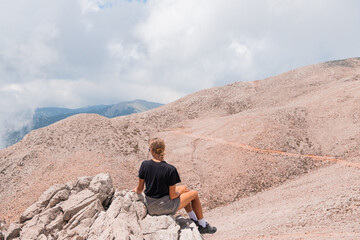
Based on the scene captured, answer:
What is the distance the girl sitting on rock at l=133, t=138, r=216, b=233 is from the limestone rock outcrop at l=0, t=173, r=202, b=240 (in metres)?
0.58

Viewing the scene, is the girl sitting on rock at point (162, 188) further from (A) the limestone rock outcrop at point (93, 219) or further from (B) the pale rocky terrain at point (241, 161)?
(B) the pale rocky terrain at point (241, 161)

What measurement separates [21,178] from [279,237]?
31.0 metres

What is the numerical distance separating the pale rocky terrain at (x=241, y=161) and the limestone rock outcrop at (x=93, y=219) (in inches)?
124

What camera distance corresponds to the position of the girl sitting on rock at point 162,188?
862 centimetres

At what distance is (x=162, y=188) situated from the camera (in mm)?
8906

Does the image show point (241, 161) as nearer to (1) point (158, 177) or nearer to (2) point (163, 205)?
(2) point (163, 205)

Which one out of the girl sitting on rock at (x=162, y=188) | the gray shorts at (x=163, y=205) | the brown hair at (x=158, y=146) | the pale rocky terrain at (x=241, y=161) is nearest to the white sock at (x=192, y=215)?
the girl sitting on rock at (x=162, y=188)

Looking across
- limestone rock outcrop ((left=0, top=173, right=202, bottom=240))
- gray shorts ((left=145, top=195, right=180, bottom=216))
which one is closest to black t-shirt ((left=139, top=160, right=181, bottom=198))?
gray shorts ((left=145, top=195, right=180, bottom=216))

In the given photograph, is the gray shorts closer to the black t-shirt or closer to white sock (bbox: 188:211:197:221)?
the black t-shirt

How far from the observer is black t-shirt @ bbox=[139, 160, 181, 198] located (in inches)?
337

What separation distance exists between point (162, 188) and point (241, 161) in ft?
64.9

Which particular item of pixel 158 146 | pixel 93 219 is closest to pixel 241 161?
pixel 93 219

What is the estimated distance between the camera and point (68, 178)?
25547mm

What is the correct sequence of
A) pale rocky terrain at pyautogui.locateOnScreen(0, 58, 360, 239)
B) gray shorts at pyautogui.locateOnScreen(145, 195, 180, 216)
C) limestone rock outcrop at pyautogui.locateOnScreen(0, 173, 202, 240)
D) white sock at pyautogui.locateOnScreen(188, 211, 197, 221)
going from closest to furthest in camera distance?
limestone rock outcrop at pyautogui.locateOnScreen(0, 173, 202, 240) → gray shorts at pyautogui.locateOnScreen(145, 195, 180, 216) → white sock at pyautogui.locateOnScreen(188, 211, 197, 221) → pale rocky terrain at pyautogui.locateOnScreen(0, 58, 360, 239)
